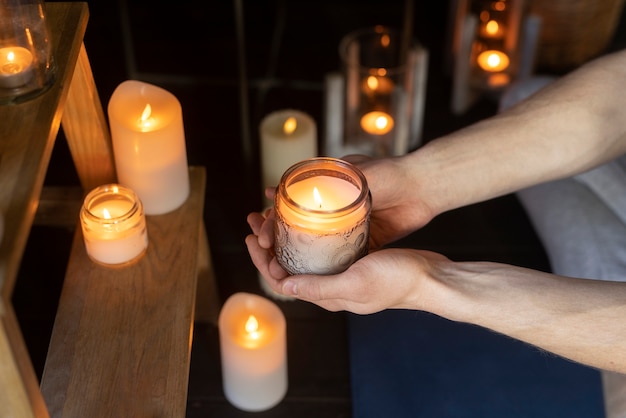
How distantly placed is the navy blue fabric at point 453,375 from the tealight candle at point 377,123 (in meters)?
0.42

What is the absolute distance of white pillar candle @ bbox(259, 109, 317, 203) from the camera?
60.6 inches

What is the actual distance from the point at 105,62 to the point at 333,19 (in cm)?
63

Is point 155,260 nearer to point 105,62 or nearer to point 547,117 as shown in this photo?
point 547,117

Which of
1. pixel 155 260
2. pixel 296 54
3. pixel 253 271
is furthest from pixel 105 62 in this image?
pixel 155 260

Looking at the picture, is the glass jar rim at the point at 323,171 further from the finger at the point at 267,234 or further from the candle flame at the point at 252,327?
the candle flame at the point at 252,327

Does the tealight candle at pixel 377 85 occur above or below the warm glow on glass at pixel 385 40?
below

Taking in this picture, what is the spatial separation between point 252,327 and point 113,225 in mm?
280

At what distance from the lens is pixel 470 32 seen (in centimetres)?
189

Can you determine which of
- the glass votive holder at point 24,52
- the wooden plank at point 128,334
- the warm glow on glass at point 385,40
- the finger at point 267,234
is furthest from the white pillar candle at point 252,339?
the warm glow on glass at point 385,40

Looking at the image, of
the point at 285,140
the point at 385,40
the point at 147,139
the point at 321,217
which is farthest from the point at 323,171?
the point at 385,40

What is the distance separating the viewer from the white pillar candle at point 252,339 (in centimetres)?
130

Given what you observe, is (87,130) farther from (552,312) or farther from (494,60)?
(494,60)

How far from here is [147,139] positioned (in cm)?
119

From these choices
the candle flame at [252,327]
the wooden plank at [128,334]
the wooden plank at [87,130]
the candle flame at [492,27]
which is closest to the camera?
the wooden plank at [128,334]
